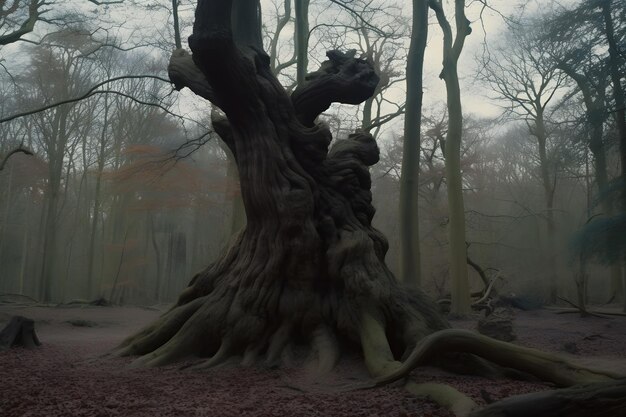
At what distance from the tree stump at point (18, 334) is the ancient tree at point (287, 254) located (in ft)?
7.30

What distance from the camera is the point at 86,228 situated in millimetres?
34344

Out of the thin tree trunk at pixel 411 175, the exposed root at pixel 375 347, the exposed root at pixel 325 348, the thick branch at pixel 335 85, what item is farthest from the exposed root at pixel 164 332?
the thin tree trunk at pixel 411 175

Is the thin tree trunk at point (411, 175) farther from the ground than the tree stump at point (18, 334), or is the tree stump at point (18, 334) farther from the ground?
the thin tree trunk at point (411, 175)

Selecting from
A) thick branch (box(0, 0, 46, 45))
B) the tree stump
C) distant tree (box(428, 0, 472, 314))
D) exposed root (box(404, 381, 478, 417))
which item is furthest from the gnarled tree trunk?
thick branch (box(0, 0, 46, 45))

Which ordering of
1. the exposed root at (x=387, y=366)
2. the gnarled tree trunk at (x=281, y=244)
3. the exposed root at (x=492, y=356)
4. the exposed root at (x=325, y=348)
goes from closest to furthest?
the exposed root at (x=387, y=366), the exposed root at (x=492, y=356), the exposed root at (x=325, y=348), the gnarled tree trunk at (x=281, y=244)

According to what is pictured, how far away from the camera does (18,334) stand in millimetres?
7254

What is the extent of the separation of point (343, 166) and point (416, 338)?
2.41 meters

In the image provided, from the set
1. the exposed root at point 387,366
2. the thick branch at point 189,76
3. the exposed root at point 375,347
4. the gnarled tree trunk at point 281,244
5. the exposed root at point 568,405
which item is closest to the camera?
the exposed root at point 568,405

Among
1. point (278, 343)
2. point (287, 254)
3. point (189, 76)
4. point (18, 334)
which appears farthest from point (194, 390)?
point (18, 334)

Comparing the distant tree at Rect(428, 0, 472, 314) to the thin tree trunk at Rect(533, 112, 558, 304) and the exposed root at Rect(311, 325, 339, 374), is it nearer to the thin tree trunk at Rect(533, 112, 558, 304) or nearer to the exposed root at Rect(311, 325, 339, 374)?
the exposed root at Rect(311, 325, 339, 374)

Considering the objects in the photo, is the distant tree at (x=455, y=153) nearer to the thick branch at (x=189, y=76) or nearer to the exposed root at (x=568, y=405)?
the thick branch at (x=189, y=76)

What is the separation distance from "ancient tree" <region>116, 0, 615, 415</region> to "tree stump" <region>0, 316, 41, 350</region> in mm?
2224

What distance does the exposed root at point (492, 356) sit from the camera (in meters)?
3.94

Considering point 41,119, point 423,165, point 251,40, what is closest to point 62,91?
point 41,119
